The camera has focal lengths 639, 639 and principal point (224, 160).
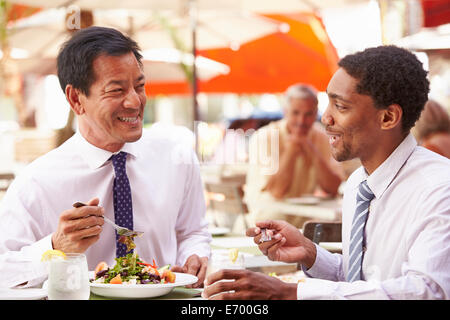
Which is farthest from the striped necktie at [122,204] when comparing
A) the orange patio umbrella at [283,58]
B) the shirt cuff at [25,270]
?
the orange patio umbrella at [283,58]

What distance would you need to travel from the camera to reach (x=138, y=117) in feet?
7.99

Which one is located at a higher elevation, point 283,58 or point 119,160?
point 283,58

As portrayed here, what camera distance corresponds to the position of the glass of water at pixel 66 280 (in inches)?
63.8

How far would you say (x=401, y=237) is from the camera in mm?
1870

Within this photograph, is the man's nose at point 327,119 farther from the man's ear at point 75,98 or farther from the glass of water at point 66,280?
the man's ear at point 75,98

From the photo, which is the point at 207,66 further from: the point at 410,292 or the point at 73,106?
the point at 410,292

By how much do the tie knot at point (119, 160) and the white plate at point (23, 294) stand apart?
0.67 metres

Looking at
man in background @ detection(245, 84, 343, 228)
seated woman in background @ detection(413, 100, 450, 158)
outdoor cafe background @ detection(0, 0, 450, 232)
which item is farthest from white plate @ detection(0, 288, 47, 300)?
seated woman in background @ detection(413, 100, 450, 158)

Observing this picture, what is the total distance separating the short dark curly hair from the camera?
1959 millimetres

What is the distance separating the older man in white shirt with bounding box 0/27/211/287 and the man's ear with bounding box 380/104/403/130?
0.84 meters

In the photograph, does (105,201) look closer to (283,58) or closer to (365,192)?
(365,192)

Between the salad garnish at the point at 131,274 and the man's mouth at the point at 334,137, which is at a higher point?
the man's mouth at the point at 334,137

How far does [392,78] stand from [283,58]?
693 cm

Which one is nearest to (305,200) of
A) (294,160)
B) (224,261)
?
(294,160)
